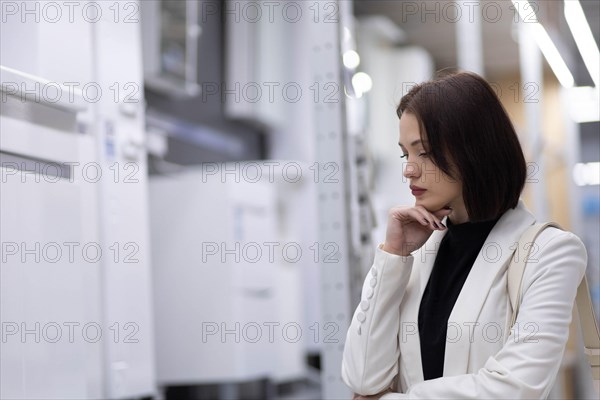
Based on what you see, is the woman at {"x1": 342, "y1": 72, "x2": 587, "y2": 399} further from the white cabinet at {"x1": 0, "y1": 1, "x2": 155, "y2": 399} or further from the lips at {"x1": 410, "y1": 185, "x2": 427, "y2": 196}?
the white cabinet at {"x1": 0, "y1": 1, "x2": 155, "y2": 399}

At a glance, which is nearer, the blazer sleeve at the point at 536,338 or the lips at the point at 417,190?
the blazer sleeve at the point at 536,338

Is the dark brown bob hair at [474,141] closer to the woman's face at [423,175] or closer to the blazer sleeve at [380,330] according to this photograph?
the woman's face at [423,175]

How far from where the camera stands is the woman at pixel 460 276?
1.32 meters

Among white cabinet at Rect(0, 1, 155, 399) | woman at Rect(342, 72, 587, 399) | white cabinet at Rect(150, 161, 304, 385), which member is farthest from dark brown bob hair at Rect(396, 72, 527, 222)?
white cabinet at Rect(150, 161, 304, 385)

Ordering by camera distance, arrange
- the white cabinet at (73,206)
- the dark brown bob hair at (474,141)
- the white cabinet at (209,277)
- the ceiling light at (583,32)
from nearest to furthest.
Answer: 1. the dark brown bob hair at (474,141)
2. the white cabinet at (73,206)
3. the white cabinet at (209,277)
4. the ceiling light at (583,32)

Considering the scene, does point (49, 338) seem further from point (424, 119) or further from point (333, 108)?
point (424, 119)

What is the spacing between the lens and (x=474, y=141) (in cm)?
140

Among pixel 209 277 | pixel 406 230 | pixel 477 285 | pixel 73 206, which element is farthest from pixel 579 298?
pixel 209 277

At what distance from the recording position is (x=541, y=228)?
54.5 inches

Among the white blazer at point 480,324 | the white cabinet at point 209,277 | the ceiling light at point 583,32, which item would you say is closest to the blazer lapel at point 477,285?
the white blazer at point 480,324

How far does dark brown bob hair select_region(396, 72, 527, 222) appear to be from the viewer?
1399mm

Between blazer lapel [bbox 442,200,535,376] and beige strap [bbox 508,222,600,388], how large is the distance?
20 millimetres

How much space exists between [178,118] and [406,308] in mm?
3520

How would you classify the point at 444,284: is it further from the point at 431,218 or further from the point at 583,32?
the point at 583,32
